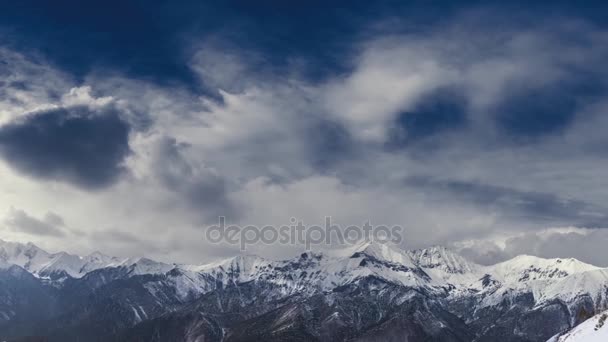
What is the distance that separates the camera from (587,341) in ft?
263

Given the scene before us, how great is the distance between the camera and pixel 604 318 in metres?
85.8

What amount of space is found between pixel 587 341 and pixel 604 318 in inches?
313

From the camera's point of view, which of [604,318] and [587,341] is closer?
[587,341]
